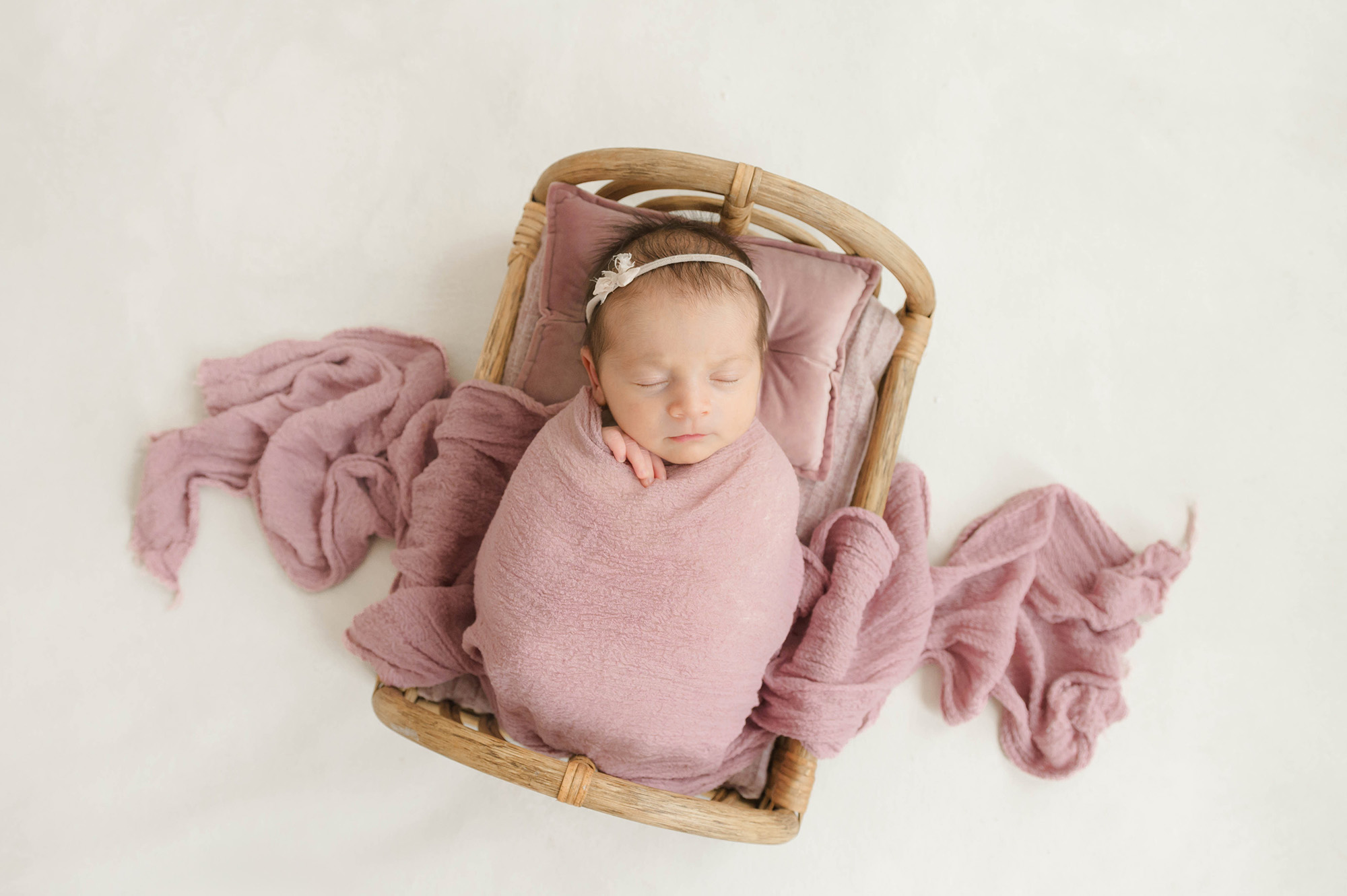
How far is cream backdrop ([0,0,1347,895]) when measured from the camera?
176 cm

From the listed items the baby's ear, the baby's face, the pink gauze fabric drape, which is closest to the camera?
the baby's face

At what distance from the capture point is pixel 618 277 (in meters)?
1.34

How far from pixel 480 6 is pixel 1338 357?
2308 mm

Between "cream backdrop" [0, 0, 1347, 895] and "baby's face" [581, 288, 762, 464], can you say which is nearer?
"baby's face" [581, 288, 762, 464]

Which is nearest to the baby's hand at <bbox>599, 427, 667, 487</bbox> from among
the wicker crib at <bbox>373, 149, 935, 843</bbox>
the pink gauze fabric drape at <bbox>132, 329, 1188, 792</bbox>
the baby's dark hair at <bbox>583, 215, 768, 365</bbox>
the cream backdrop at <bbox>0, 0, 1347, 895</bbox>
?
the baby's dark hair at <bbox>583, 215, 768, 365</bbox>

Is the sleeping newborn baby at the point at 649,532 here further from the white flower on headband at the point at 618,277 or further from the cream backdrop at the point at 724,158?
the cream backdrop at the point at 724,158

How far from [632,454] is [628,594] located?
232 mm

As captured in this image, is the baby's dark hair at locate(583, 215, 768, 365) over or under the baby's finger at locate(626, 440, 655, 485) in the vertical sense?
over

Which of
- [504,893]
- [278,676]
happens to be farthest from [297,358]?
[504,893]

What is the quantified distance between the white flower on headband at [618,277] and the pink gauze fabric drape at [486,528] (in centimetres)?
34

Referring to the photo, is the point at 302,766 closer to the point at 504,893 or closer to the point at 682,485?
the point at 504,893

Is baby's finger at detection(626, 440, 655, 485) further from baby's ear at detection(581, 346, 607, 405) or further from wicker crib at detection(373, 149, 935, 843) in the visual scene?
wicker crib at detection(373, 149, 935, 843)

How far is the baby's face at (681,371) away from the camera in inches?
50.7

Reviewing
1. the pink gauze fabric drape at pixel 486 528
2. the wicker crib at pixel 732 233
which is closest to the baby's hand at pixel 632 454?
the pink gauze fabric drape at pixel 486 528
